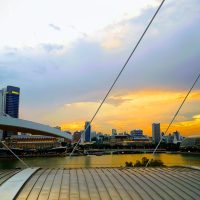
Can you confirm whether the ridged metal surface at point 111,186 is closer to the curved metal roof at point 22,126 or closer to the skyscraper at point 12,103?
the curved metal roof at point 22,126

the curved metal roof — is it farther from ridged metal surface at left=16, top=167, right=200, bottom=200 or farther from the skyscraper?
the skyscraper

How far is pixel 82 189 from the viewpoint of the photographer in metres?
11.8

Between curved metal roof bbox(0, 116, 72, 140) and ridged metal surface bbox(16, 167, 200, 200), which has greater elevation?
curved metal roof bbox(0, 116, 72, 140)

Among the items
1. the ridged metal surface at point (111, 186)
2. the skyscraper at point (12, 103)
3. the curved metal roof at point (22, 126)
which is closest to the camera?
the ridged metal surface at point (111, 186)

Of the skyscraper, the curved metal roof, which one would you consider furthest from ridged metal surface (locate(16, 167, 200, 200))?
→ the skyscraper

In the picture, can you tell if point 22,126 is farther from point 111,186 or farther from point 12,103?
point 12,103

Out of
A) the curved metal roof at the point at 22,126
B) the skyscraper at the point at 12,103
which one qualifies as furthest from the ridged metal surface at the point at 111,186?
the skyscraper at the point at 12,103

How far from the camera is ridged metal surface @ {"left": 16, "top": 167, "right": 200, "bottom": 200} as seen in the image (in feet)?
37.0

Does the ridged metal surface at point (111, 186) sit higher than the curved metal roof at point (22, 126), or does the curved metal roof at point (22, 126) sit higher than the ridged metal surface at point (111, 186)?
the curved metal roof at point (22, 126)

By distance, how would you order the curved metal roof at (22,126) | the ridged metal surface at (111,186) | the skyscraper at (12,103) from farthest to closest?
the skyscraper at (12,103) → the curved metal roof at (22,126) → the ridged metal surface at (111,186)

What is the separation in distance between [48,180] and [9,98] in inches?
7142

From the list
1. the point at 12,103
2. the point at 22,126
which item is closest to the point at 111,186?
the point at 22,126

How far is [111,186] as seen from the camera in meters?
12.2

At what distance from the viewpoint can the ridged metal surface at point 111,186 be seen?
11266 mm
